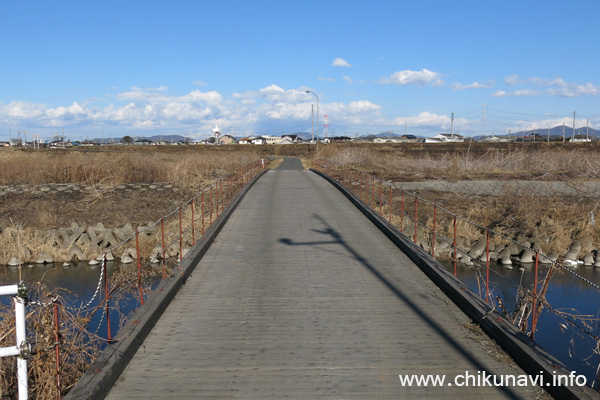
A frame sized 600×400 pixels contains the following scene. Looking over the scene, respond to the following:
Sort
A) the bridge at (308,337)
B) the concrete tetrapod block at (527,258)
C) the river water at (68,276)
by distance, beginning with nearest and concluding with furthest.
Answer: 1. the bridge at (308,337)
2. the river water at (68,276)
3. the concrete tetrapod block at (527,258)

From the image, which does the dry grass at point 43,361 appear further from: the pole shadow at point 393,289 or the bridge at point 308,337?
the pole shadow at point 393,289

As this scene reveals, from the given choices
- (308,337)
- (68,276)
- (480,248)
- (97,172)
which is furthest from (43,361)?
(97,172)

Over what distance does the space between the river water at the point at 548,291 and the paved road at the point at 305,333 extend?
2.87 m

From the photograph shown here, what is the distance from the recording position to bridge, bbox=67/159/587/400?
5852mm

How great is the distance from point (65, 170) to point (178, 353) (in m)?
29.8

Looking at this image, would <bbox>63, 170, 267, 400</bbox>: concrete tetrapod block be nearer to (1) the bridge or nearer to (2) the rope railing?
(1) the bridge

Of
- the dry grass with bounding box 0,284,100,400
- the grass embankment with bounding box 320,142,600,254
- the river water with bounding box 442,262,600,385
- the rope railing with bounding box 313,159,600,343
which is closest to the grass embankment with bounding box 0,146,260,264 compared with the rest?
the rope railing with bounding box 313,159,600,343

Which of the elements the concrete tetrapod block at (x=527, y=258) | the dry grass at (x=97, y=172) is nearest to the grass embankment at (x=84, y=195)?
the dry grass at (x=97, y=172)

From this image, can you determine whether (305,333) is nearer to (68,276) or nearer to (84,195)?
(68,276)

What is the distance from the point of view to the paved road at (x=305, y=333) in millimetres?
5883

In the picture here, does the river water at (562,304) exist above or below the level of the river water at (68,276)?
above

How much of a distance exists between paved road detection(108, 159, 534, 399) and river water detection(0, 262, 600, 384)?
9.42 feet

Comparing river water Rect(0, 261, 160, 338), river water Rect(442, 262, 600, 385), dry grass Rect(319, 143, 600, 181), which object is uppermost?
dry grass Rect(319, 143, 600, 181)

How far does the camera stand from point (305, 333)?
7.48 meters
